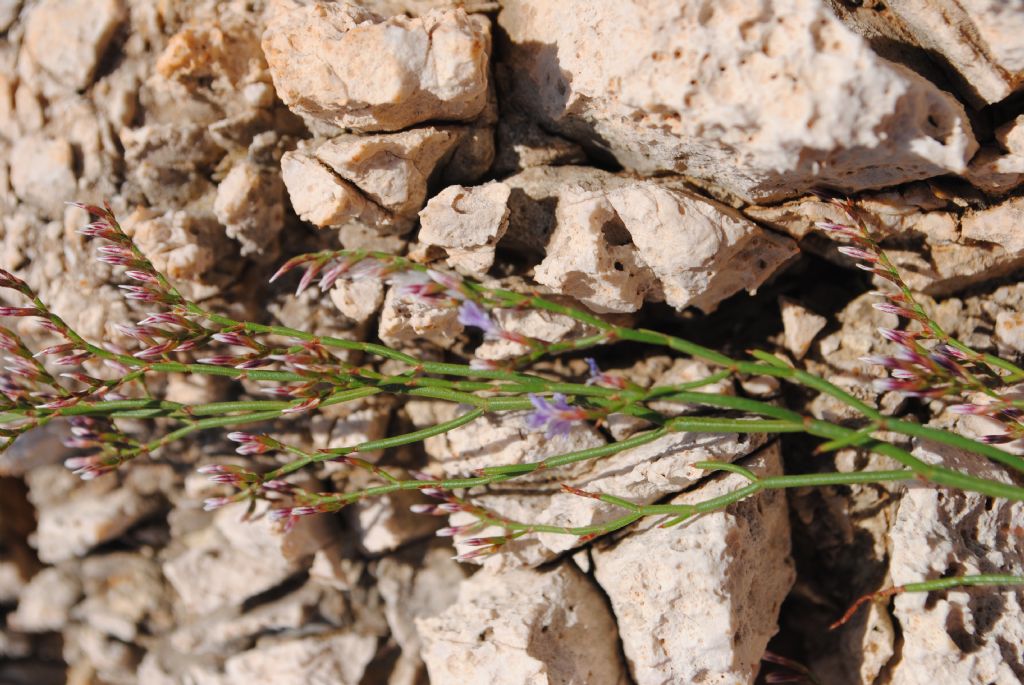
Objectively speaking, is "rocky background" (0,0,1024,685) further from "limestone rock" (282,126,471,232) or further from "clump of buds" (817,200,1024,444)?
"clump of buds" (817,200,1024,444)

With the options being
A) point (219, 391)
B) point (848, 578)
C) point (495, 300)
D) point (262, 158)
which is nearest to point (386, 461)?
point (219, 391)

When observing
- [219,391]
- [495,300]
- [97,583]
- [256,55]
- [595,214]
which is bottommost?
[97,583]

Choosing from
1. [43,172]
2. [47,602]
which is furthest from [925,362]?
[47,602]

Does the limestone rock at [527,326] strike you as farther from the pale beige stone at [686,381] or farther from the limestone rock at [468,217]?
the pale beige stone at [686,381]

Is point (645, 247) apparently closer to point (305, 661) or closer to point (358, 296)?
point (358, 296)

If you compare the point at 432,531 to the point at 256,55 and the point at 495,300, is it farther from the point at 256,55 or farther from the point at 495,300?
the point at 256,55

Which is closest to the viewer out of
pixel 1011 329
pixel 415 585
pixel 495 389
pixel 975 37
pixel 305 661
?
pixel 975 37
